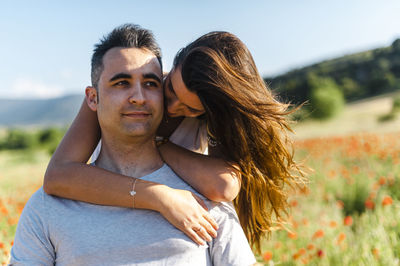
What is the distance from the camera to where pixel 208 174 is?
7.20 ft

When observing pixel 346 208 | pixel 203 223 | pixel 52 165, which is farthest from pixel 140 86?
pixel 346 208

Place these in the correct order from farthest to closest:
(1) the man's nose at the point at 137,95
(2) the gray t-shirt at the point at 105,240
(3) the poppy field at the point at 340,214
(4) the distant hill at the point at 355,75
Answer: (4) the distant hill at the point at 355,75, (3) the poppy field at the point at 340,214, (1) the man's nose at the point at 137,95, (2) the gray t-shirt at the point at 105,240

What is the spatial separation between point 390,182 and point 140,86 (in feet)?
16.0

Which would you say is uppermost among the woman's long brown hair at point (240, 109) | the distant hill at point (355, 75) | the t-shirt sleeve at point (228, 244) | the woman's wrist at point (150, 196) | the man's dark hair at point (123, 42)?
the man's dark hair at point (123, 42)

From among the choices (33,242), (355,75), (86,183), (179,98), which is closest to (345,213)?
(179,98)

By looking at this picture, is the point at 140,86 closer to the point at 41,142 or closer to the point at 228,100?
the point at 228,100

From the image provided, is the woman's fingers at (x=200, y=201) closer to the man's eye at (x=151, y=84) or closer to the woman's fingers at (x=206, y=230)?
the woman's fingers at (x=206, y=230)

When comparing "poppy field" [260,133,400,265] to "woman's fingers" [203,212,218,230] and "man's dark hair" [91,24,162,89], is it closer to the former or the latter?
"woman's fingers" [203,212,218,230]

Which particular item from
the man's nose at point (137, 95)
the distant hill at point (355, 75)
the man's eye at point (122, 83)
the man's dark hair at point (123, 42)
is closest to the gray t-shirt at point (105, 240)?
the man's nose at point (137, 95)

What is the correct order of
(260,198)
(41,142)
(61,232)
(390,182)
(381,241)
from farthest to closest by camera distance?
(41,142)
(390,182)
(381,241)
(260,198)
(61,232)

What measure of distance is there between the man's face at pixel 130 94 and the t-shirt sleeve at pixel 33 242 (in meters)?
0.65

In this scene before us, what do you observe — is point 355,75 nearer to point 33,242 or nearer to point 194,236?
point 194,236

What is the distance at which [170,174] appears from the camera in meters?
2.33

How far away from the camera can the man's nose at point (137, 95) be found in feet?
7.34
